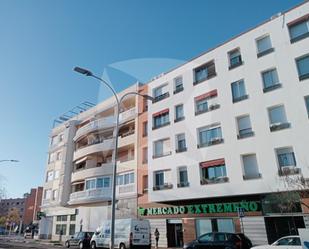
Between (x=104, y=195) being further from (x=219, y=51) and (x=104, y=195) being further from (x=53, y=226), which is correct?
(x=219, y=51)

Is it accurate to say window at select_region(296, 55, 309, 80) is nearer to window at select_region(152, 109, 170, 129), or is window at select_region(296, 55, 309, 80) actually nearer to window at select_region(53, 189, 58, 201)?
window at select_region(152, 109, 170, 129)

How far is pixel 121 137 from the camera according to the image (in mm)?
30984

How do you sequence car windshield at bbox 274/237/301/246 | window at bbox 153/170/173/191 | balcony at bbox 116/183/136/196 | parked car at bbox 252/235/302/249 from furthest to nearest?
1. balcony at bbox 116/183/136/196
2. window at bbox 153/170/173/191
3. car windshield at bbox 274/237/301/246
4. parked car at bbox 252/235/302/249

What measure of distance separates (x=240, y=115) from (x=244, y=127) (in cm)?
93

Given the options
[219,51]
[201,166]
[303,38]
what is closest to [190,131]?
[201,166]

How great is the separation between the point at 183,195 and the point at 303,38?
1408cm

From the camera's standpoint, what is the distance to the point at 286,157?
18.0 metres

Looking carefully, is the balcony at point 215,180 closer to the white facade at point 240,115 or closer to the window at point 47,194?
the white facade at point 240,115

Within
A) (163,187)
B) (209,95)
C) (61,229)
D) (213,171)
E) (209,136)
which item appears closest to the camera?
(213,171)

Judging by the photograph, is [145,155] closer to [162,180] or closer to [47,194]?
[162,180]

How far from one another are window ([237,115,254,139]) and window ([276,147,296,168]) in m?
2.34

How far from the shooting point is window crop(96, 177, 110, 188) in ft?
97.2

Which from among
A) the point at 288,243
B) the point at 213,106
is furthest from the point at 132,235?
the point at 213,106

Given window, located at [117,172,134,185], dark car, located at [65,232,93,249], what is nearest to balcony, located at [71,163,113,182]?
window, located at [117,172,134,185]
